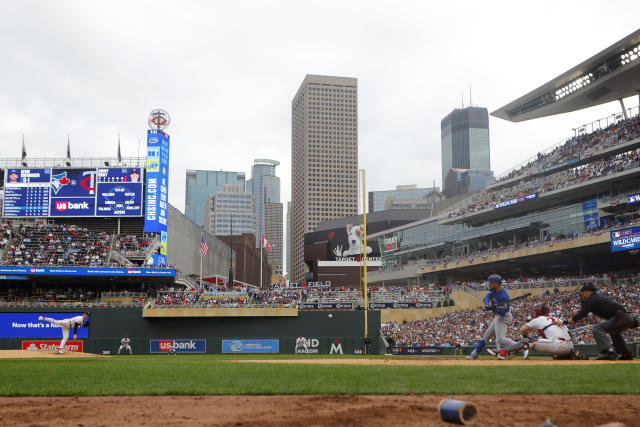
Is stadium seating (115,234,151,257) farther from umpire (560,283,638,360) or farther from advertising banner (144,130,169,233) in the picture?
umpire (560,283,638,360)

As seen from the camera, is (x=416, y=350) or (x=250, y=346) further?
(x=250, y=346)

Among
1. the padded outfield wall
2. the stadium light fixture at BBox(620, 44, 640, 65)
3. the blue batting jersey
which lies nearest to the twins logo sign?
the padded outfield wall

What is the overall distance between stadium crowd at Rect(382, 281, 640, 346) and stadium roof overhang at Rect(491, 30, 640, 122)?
20.7m

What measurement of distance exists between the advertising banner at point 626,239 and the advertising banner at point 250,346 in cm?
2577

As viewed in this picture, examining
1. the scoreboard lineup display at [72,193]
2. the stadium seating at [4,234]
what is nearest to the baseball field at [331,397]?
the scoreboard lineup display at [72,193]

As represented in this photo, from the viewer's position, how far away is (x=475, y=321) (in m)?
41.8

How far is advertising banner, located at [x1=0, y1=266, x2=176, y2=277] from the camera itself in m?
48.8

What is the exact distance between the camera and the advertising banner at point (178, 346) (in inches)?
1770

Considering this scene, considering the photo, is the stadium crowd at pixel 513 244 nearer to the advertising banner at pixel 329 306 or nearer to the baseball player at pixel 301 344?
the advertising banner at pixel 329 306

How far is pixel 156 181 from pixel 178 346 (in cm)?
1697

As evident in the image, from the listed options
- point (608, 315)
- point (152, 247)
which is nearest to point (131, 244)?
point (152, 247)

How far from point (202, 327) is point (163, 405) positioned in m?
40.4

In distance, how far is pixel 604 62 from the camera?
51719mm

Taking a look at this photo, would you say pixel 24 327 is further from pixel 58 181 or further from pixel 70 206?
pixel 58 181
